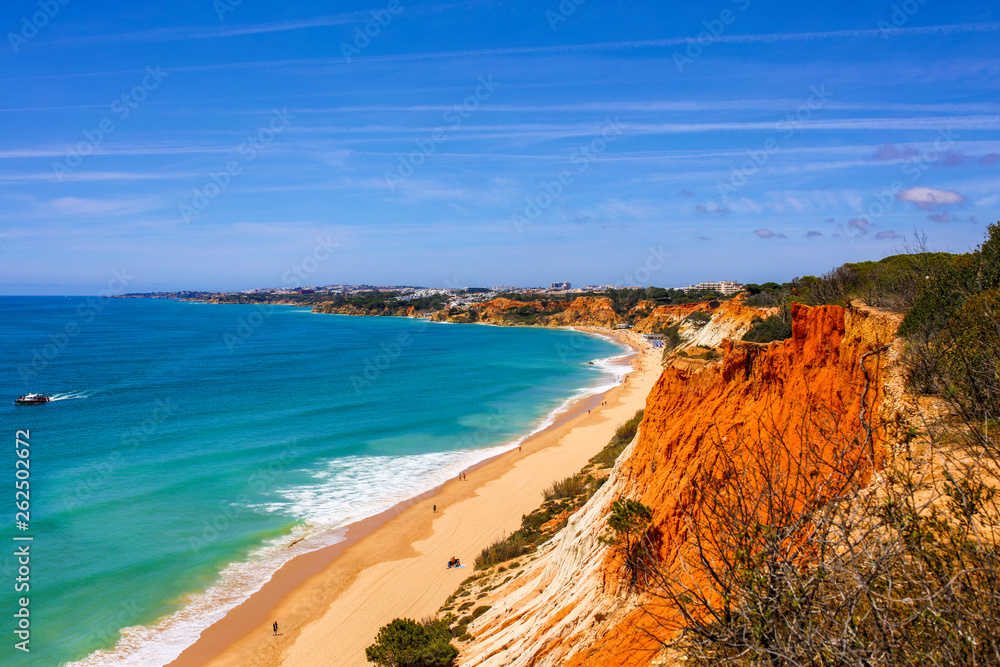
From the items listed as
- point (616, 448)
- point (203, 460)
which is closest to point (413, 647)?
point (616, 448)

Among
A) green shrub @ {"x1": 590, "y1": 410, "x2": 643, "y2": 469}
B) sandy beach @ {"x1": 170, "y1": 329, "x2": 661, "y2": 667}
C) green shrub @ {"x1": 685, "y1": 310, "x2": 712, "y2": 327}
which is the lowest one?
sandy beach @ {"x1": 170, "y1": 329, "x2": 661, "y2": 667}

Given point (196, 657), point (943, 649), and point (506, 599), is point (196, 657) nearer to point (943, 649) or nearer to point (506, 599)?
point (506, 599)

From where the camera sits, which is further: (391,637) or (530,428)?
(530,428)

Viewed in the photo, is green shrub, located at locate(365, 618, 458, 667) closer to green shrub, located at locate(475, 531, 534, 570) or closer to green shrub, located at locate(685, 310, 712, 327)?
green shrub, located at locate(475, 531, 534, 570)

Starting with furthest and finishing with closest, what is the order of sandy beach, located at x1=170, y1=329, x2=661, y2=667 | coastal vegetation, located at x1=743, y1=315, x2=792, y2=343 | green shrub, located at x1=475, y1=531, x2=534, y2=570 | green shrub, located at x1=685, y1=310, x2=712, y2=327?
green shrub, located at x1=685, y1=310, x2=712, y2=327
coastal vegetation, located at x1=743, y1=315, x2=792, y2=343
green shrub, located at x1=475, y1=531, x2=534, y2=570
sandy beach, located at x1=170, y1=329, x2=661, y2=667

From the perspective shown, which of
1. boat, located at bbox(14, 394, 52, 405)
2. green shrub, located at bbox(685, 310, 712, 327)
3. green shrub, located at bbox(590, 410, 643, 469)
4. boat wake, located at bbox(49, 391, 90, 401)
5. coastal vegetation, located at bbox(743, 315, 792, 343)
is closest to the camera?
coastal vegetation, located at bbox(743, 315, 792, 343)

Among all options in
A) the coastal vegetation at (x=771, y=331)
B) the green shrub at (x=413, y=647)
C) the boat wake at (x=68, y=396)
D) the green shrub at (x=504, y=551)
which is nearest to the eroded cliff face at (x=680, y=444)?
the green shrub at (x=413, y=647)

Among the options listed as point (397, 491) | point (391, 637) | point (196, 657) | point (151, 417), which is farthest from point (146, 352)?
point (391, 637)

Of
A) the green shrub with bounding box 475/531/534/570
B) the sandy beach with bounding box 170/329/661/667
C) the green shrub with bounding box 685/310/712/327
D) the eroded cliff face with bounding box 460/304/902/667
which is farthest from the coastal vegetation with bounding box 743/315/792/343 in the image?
the green shrub with bounding box 685/310/712/327
